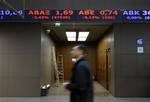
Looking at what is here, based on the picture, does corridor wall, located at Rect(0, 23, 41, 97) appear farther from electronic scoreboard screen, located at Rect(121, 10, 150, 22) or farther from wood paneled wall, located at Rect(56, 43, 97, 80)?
wood paneled wall, located at Rect(56, 43, 97, 80)

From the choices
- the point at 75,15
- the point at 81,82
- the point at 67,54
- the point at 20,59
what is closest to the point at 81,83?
the point at 81,82

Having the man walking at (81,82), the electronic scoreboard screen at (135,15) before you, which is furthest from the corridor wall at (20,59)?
the man walking at (81,82)

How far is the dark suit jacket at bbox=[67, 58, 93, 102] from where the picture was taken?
4.59 meters

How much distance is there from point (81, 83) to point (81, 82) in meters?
0.01

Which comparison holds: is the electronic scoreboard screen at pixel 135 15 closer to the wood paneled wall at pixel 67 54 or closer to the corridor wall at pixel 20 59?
the corridor wall at pixel 20 59

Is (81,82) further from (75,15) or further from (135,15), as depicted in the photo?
(135,15)

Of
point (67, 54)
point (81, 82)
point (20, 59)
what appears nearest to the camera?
point (81, 82)

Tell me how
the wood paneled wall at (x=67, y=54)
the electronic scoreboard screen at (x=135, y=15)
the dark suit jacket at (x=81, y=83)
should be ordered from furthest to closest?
the wood paneled wall at (x=67, y=54) → the electronic scoreboard screen at (x=135, y=15) → the dark suit jacket at (x=81, y=83)

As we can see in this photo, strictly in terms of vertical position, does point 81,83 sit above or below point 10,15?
below

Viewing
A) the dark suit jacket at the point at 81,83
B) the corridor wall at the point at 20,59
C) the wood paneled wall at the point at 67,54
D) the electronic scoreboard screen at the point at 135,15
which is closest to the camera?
the dark suit jacket at the point at 81,83

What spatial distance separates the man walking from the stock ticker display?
773 centimetres

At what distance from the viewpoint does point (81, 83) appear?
4.58m

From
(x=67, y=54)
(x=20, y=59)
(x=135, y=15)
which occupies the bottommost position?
(x=20, y=59)

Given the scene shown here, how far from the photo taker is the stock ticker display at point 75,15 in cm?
1236
